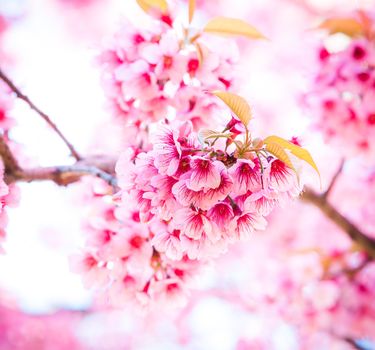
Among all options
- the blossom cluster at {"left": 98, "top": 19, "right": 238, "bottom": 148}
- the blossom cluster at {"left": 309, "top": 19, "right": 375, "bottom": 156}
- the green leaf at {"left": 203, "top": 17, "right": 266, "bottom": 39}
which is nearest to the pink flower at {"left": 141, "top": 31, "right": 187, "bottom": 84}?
the blossom cluster at {"left": 98, "top": 19, "right": 238, "bottom": 148}

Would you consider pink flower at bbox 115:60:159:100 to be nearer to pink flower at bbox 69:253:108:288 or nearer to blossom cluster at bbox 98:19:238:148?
blossom cluster at bbox 98:19:238:148

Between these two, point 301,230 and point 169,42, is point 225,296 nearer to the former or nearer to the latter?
point 301,230

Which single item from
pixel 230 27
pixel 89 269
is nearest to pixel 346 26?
pixel 230 27

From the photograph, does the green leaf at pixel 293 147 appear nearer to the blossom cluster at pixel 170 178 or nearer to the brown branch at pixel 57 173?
the blossom cluster at pixel 170 178

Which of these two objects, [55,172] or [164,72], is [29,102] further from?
[164,72]

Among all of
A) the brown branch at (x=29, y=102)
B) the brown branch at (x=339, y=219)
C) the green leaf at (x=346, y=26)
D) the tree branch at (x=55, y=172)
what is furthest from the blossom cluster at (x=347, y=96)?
the brown branch at (x=29, y=102)

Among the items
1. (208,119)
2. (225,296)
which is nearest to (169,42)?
(208,119)
